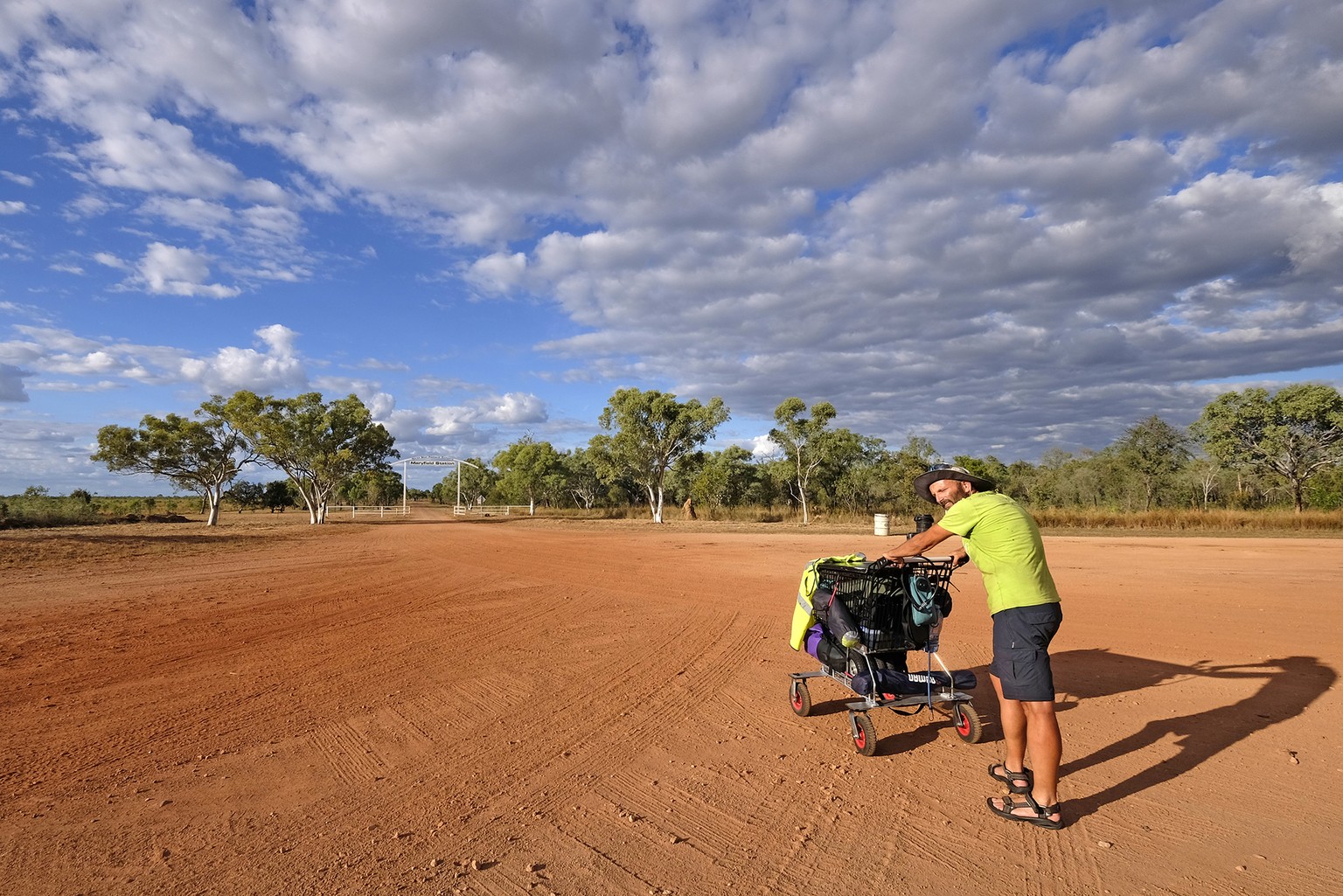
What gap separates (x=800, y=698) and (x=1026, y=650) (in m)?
2.14

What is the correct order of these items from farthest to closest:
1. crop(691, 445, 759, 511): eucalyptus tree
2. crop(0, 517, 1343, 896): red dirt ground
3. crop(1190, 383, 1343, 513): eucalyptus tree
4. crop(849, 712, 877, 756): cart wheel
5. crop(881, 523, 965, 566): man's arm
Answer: crop(691, 445, 759, 511): eucalyptus tree
crop(1190, 383, 1343, 513): eucalyptus tree
crop(849, 712, 877, 756): cart wheel
crop(881, 523, 965, 566): man's arm
crop(0, 517, 1343, 896): red dirt ground

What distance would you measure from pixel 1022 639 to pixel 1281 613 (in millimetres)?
9213

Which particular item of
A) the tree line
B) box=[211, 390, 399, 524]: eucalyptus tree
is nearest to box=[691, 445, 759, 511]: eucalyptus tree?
the tree line

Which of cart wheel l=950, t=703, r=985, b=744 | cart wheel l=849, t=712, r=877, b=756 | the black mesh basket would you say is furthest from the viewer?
the black mesh basket

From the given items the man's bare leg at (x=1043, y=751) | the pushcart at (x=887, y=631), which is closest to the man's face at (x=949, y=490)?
the pushcart at (x=887, y=631)

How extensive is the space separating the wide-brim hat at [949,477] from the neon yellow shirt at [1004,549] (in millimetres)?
220

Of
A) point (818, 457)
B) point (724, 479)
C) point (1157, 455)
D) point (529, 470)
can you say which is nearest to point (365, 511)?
point (529, 470)

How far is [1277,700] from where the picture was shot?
590 centimetres

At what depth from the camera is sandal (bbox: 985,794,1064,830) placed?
12.0ft

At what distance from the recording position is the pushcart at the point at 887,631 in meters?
4.89

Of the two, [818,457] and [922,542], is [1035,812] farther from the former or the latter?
[818,457]

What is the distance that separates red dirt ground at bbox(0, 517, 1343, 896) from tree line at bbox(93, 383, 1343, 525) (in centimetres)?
2991

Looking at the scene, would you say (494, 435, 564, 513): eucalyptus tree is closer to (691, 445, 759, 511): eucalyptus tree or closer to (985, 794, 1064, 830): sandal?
(691, 445, 759, 511): eucalyptus tree

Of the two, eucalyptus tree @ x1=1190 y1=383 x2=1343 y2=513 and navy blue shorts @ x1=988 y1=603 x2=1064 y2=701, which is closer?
navy blue shorts @ x1=988 y1=603 x2=1064 y2=701
